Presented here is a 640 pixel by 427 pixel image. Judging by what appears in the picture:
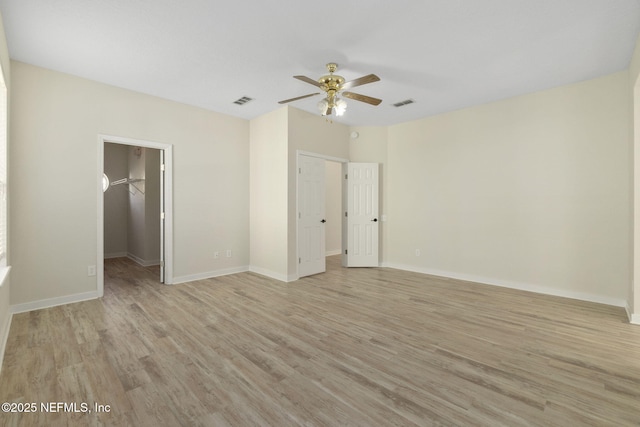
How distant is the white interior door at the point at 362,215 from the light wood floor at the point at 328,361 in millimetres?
2089

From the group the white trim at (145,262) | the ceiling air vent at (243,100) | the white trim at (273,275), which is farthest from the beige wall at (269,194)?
the white trim at (145,262)

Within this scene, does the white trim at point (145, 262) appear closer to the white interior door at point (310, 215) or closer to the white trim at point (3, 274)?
the white interior door at point (310, 215)

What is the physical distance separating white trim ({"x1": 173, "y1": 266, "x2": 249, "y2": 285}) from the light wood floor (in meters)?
0.81

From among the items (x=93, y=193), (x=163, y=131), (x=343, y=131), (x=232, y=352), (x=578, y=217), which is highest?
(x=343, y=131)

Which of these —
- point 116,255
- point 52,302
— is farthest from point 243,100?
point 116,255

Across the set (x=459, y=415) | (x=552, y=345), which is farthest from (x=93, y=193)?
(x=552, y=345)

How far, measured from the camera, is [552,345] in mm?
2648

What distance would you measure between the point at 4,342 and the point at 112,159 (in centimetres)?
568

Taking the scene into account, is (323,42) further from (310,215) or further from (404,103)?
(310,215)

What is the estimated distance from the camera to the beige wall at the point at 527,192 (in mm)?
3771

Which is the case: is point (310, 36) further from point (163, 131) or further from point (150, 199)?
point (150, 199)

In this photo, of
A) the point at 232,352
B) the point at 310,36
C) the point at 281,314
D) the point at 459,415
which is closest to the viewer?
the point at 459,415

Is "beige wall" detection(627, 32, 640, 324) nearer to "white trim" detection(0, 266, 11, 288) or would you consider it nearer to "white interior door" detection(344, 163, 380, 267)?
"white interior door" detection(344, 163, 380, 267)

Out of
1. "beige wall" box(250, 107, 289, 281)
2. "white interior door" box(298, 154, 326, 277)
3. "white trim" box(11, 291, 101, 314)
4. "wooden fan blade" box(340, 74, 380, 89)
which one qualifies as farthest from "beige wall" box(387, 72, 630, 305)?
"white trim" box(11, 291, 101, 314)
